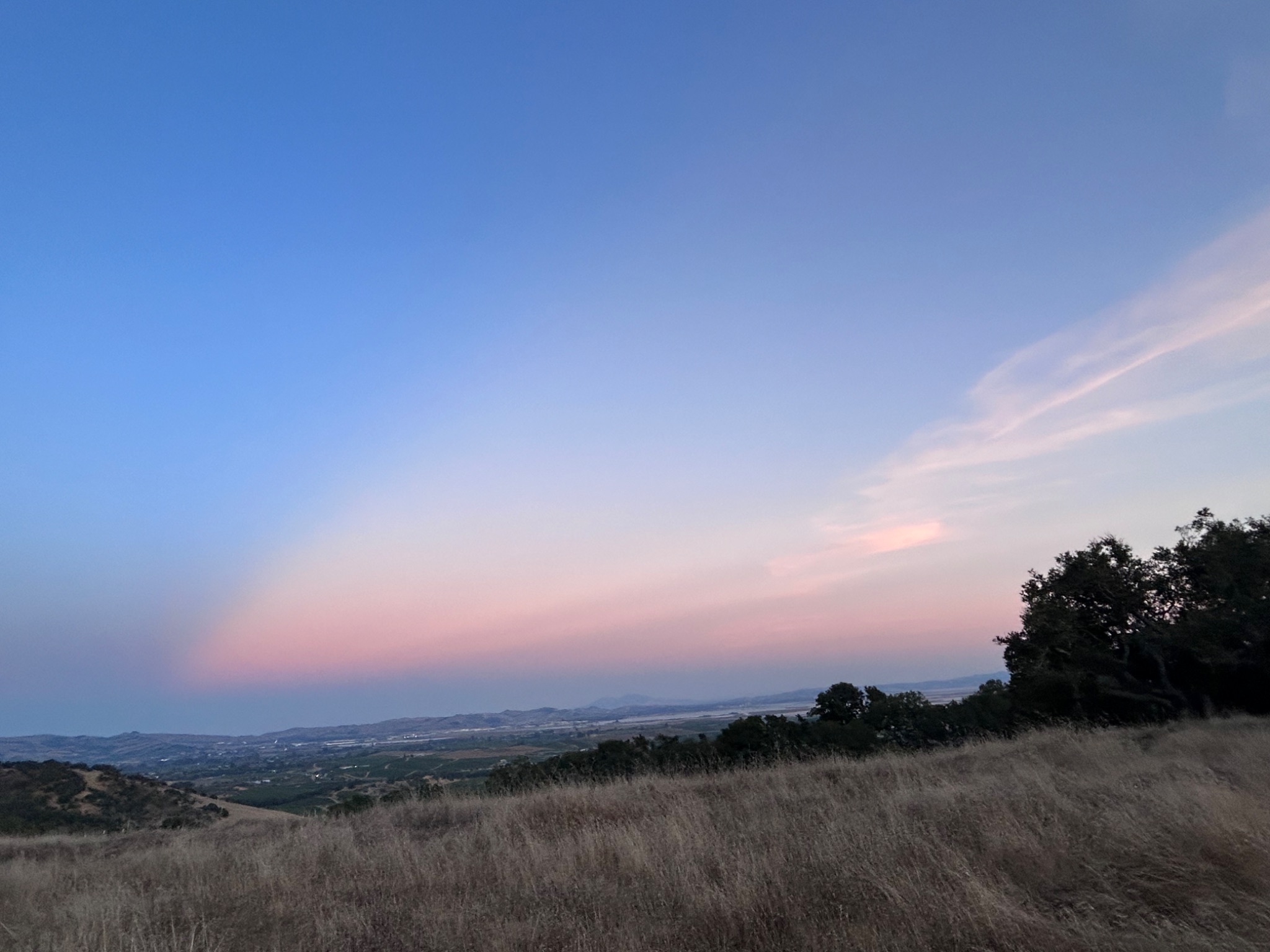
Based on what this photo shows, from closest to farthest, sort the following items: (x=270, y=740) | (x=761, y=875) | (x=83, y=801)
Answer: (x=761, y=875), (x=83, y=801), (x=270, y=740)

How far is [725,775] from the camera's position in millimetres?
13516

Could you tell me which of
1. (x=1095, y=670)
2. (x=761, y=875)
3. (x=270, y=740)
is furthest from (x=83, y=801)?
(x=270, y=740)

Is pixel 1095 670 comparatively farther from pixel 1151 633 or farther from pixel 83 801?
pixel 83 801

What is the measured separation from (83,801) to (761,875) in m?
33.2

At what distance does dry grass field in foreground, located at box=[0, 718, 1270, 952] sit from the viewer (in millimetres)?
4754

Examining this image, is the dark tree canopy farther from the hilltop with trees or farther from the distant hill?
the distant hill

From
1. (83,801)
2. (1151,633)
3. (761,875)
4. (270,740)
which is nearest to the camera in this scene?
(761,875)

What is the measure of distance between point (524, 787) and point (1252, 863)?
42.9ft

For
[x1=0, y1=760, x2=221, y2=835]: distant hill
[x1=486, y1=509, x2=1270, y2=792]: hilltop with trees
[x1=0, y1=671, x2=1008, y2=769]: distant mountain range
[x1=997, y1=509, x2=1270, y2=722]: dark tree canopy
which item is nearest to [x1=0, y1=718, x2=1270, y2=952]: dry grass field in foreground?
[x1=486, y1=509, x2=1270, y2=792]: hilltop with trees

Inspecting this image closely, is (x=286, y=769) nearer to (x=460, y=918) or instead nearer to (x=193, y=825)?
(x=193, y=825)

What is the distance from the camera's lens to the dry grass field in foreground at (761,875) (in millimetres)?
4754

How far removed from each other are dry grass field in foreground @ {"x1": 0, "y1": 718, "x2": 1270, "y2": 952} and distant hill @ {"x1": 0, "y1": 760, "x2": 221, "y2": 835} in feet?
49.0

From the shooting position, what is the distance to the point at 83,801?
27.2 meters

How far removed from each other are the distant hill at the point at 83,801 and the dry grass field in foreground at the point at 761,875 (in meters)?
14.9
